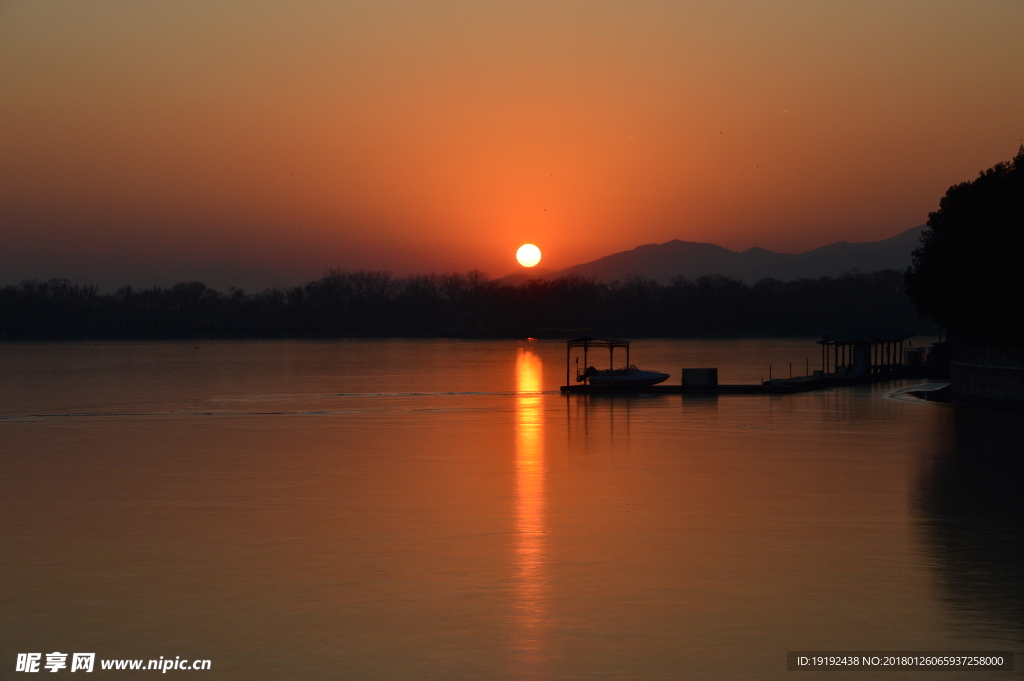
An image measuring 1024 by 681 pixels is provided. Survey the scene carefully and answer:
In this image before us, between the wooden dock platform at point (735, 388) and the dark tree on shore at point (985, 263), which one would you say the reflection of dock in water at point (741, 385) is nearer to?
the wooden dock platform at point (735, 388)

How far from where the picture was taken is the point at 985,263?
42.6 m

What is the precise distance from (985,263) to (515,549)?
3285cm

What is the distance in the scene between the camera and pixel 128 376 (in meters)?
92.5

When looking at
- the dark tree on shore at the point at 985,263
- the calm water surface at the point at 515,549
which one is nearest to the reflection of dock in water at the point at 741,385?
the dark tree on shore at the point at 985,263

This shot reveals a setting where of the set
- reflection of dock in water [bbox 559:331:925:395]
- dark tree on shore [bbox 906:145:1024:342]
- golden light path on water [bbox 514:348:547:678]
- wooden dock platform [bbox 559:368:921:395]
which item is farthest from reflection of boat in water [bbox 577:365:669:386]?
golden light path on water [bbox 514:348:547:678]

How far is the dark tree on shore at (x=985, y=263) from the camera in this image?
40.5 m

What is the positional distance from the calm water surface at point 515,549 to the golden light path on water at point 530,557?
63 millimetres

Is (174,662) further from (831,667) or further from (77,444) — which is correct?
(77,444)

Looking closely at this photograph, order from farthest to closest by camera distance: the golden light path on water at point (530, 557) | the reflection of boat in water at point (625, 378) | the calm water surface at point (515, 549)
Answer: the reflection of boat in water at point (625, 378) < the calm water surface at point (515, 549) < the golden light path on water at point (530, 557)

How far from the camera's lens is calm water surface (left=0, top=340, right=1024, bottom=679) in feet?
38.2

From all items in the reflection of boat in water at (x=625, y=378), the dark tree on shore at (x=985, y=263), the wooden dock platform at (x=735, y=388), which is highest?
the dark tree on shore at (x=985, y=263)

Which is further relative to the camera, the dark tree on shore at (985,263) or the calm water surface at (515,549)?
the dark tree on shore at (985,263)

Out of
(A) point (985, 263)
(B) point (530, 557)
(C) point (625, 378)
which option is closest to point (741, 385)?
(C) point (625, 378)

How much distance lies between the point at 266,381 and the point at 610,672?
74.6 meters
